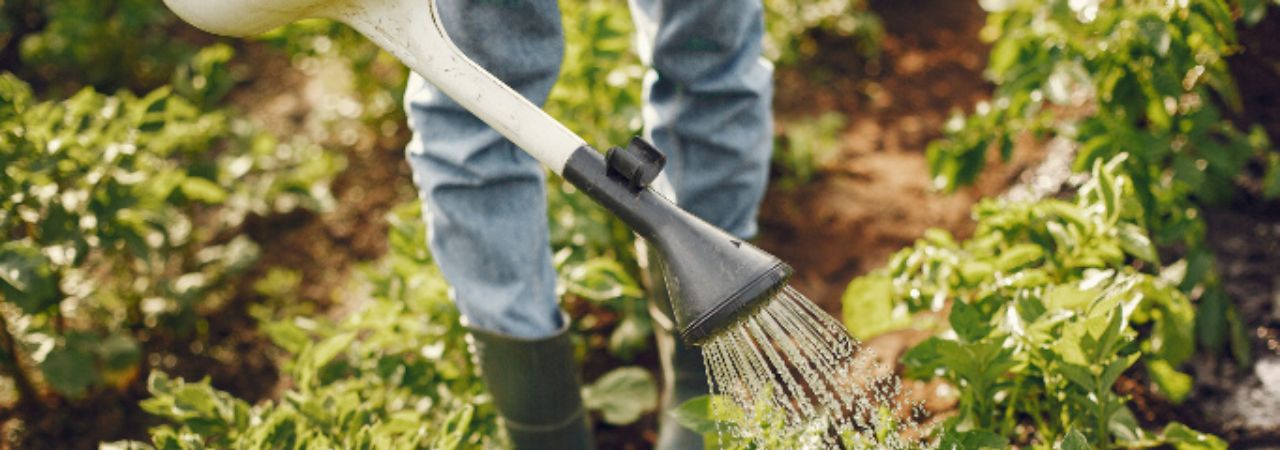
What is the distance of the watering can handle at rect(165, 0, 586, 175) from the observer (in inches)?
42.9

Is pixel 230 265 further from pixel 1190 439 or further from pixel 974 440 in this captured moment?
pixel 1190 439

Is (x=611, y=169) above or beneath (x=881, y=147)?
above

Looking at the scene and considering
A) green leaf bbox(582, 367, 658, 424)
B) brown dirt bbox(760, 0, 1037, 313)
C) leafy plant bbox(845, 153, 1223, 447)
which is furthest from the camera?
brown dirt bbox(760, 0, 1037, 313)

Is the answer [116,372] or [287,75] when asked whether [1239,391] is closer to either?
[116,372]

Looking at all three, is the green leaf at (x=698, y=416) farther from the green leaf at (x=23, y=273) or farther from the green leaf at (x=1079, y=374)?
the green leaf at (x=23, y=273)

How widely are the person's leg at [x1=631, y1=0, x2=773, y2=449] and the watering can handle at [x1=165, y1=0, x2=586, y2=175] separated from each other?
337mm

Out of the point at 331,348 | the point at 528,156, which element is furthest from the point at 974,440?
the point at 331,348

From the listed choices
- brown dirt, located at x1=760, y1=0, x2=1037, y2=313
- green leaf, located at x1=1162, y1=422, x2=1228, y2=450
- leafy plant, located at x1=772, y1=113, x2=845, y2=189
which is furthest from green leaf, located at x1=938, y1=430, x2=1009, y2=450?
leafy plant, located at x1=772, y1=113, x2=845, y2=189

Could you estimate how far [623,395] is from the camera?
1.66 m

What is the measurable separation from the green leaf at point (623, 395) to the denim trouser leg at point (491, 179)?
0.30m

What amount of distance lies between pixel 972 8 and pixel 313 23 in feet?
5.79

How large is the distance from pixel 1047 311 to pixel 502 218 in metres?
0.66

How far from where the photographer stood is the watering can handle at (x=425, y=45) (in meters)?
1.09

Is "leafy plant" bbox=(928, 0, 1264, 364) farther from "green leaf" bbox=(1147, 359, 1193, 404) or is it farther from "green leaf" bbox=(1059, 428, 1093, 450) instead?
"green leaf" bbox=(1059, 428, 1093, 450)
